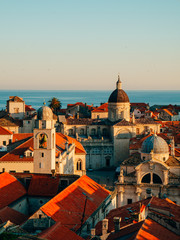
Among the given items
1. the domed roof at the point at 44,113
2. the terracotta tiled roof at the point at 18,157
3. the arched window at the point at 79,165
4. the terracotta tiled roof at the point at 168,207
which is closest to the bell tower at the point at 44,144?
the domed roof at the point at 44,113

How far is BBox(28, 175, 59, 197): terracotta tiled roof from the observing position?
31.6 m

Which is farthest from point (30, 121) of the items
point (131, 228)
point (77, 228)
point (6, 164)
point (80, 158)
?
point (131, 228)

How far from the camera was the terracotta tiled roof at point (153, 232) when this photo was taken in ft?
62.5

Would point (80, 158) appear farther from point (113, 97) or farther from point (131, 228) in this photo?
point (131, 228)

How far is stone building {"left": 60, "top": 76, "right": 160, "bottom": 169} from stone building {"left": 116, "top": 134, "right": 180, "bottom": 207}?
22.5 metres

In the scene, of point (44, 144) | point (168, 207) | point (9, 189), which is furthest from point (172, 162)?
point (9, 189)

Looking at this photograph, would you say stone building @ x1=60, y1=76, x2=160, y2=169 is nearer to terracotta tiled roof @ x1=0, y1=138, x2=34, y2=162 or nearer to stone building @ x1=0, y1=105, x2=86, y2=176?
stone building @ x1=0, y1=105, x2=86, y2=176

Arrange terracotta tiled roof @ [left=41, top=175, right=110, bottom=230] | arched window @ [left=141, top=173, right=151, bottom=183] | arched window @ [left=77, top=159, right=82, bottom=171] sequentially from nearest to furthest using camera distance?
terracotta tiled roof @ [left=41, top=175, right=110, bottom=230], arched window @ [left=141, top=173, right=151, bottom=183], arched window @ [left=77, top=159, right=82, bottom=171]

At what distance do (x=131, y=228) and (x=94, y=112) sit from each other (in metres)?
66.3

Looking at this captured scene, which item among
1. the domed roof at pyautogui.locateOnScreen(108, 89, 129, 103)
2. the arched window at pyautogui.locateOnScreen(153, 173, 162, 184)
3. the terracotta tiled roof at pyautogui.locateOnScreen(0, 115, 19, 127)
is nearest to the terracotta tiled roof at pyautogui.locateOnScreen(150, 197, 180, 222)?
the arched window at pyautogui.locateOnScreen(153, 173, 162, 184)

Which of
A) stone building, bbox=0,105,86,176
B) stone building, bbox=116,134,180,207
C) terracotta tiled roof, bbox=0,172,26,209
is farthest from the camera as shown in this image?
stone building, bbox=116,134,180,207

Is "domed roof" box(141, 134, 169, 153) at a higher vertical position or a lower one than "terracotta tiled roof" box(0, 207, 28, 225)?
higher

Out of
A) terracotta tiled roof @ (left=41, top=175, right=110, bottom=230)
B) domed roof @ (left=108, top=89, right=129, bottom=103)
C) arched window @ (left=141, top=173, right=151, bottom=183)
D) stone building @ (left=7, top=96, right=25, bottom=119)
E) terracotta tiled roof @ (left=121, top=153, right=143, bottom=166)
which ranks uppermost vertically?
domed roof @ (left=108, top=89, right=129, bottom=103)

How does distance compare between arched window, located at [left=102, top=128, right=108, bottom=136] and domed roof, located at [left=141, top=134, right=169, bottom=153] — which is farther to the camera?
arched window, located at [left=102, top=128, right=108, bottom=136]
